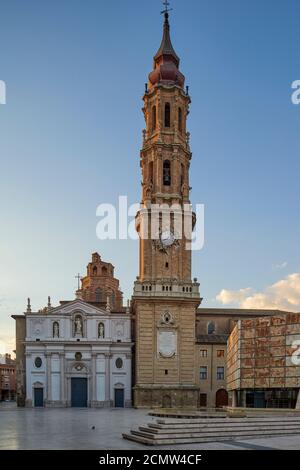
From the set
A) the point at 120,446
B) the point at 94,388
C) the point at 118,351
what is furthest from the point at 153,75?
the point at 120,446

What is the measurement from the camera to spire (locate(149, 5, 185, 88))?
69438mm

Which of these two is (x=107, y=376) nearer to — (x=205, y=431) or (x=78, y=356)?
(x=78, y=356)

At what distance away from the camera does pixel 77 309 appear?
66.2 metres

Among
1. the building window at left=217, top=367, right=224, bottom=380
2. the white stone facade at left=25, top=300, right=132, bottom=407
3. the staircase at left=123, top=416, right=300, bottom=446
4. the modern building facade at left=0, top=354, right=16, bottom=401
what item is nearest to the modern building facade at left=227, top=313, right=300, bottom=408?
the building window at left=217, top=367, right=224, bottom=380

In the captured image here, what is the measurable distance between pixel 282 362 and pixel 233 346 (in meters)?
10.3

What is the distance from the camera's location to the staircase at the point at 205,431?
22.9m

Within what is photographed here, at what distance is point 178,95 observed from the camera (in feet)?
225

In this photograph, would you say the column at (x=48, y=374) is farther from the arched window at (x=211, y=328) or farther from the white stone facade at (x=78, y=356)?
the arched window at (x=211, y=328)

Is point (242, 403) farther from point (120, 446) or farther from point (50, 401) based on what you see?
point (120, 446)

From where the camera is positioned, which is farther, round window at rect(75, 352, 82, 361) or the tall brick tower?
round window at rect(75, 352, 82, 361)

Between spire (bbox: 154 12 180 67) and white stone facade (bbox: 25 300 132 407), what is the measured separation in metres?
32.3

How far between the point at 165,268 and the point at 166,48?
28.3m

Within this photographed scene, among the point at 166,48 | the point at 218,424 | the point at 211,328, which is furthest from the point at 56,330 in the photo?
the point at 218,424

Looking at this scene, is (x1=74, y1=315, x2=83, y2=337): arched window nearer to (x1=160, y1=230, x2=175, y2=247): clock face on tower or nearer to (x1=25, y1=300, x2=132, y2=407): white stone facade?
(x1=25, y1=300, x2=132, y2=407): white stone facade
